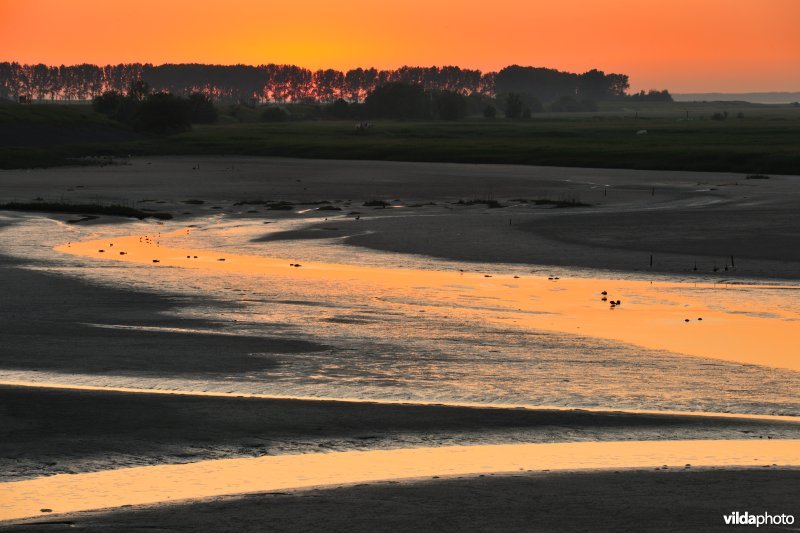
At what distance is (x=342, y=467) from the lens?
12.0m

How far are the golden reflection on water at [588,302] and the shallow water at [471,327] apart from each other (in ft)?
0.17

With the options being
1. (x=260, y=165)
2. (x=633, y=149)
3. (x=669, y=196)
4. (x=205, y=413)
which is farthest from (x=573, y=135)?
(x=205, y=413)

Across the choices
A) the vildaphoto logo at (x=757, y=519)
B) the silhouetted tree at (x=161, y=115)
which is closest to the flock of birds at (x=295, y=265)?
the vildaphoto logo at (x=757, y=519)

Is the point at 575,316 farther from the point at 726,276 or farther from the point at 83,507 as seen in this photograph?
the point at 83,507

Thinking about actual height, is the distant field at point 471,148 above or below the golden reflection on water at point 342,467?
below

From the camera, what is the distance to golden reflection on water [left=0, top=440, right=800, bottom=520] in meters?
10.8

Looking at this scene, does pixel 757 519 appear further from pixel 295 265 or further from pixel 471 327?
pixel 295 265

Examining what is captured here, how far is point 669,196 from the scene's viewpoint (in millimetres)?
65500

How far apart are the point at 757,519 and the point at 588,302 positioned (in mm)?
16433

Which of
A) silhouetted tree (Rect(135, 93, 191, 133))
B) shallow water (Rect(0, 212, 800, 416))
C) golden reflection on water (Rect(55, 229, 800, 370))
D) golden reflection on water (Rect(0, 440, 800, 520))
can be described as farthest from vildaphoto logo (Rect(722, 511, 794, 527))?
silhouetted tree (Rect(135, 93, 191, 133))

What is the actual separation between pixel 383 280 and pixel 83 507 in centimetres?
2043

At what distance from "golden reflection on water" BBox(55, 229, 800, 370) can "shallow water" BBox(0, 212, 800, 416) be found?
5 centimetres

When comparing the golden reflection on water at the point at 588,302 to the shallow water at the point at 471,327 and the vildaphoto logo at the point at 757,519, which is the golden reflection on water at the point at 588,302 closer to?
the shallow water at the point at 471,327

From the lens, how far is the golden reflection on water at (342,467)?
35.6ft
